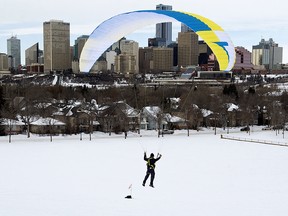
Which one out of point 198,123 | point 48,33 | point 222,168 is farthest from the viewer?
point 48,33

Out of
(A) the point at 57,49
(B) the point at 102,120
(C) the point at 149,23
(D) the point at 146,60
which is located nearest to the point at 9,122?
(B) the point at 102,120

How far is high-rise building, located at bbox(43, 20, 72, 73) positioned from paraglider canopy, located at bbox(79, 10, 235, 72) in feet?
309

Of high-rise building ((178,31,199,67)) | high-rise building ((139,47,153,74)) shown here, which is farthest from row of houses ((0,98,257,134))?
high-rise building ((139,47,153,74))

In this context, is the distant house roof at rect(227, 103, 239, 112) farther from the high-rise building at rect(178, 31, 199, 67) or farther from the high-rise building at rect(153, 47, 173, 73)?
the high-rise building at rect(153, 47, 173, 73)

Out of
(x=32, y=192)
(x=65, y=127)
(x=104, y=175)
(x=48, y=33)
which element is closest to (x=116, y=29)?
(x=104, y=175)

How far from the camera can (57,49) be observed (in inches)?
5723

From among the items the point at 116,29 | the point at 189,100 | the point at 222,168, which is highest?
the point at 116,29

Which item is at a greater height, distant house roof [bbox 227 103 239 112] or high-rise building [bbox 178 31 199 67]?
high-rise building [bbox 178 31 199 67]

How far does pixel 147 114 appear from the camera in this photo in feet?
150

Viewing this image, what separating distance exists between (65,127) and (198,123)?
14.8 meters

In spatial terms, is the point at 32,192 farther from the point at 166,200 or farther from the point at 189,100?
the point at 189,100

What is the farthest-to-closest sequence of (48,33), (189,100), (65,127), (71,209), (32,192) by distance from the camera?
(48,33) → (189,100) → (65,127) → (32,192) → (71,209)

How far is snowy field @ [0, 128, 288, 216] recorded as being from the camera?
10.5 meters

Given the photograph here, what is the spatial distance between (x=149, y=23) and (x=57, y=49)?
134289mm
